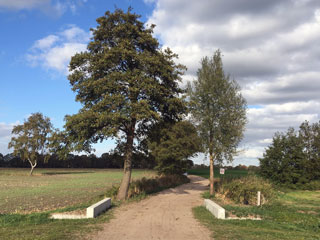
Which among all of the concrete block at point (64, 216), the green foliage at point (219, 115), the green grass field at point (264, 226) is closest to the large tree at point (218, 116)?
the green foliage at point (219, 115)

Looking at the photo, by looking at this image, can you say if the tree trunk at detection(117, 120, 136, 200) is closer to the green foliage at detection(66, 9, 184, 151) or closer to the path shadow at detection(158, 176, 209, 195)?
the green foliage at detection(66, 9, 184, 151)

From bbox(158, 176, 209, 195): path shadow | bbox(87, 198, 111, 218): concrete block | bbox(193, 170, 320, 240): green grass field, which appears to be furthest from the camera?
bbox(158, 176, 209, 195): path shadow

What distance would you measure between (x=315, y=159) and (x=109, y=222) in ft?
105

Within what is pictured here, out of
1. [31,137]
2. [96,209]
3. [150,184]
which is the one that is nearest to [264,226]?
[96,209]

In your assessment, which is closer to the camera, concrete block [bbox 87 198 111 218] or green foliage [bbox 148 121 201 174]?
concrete block [bbox 87 198 111 218]

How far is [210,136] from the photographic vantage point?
22.4 meters

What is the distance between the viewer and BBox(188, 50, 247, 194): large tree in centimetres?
2195

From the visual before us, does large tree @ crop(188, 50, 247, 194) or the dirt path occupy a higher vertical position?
large tree @ crop(188, 50, 247, 194)

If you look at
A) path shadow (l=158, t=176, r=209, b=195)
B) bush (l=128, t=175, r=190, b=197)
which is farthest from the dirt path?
path shadow (l=158, t=176, r=209, b=195)

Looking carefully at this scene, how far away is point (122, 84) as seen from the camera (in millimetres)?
17297

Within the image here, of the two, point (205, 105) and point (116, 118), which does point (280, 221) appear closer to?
point (116, 118)

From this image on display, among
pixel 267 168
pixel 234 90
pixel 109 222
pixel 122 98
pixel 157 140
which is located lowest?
pixel 109 222

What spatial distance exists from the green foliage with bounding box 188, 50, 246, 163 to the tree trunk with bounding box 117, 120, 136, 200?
6.11 meters

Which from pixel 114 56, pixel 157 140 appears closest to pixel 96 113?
pixel 114 56
